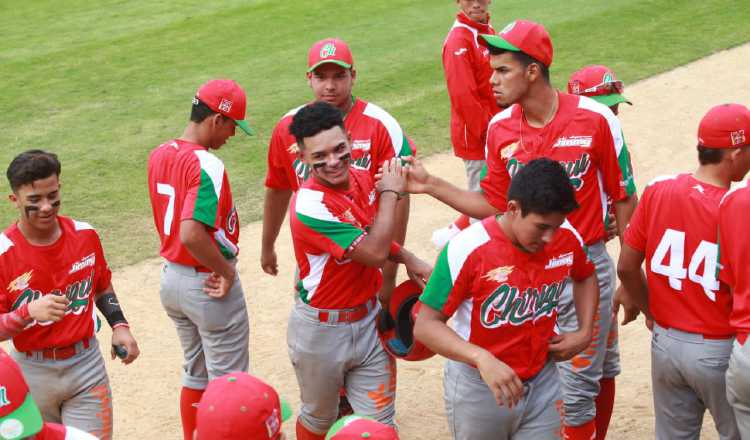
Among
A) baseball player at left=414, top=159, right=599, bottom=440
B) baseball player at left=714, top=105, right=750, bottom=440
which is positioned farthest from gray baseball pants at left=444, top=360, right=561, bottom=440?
baseball player at left=714, top=105, right=750, bottom=440

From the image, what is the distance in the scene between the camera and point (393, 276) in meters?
5.80

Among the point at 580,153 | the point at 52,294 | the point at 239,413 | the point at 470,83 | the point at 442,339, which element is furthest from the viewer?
the point at 470,83

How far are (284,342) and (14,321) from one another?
2853mm

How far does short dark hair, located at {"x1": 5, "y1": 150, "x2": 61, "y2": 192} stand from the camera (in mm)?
4902

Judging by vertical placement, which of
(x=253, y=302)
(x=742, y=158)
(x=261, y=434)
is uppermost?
(x=742, y=158)

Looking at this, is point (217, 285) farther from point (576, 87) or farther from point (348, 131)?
point (576, 87)

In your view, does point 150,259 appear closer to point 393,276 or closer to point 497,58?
point 393,276

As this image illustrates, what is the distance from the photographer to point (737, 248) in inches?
173

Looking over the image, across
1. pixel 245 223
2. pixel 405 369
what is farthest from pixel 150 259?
pixel 405 369

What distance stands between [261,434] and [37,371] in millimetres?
2083

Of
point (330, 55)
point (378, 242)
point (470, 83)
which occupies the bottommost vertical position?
point (470, 83)

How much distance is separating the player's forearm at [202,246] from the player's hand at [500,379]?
1.97 m

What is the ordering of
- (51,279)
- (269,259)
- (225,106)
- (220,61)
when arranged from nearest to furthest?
(51,279) → (225,106) → (269,259) → (220,61)

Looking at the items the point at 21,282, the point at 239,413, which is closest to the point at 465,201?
the point at 21,282
